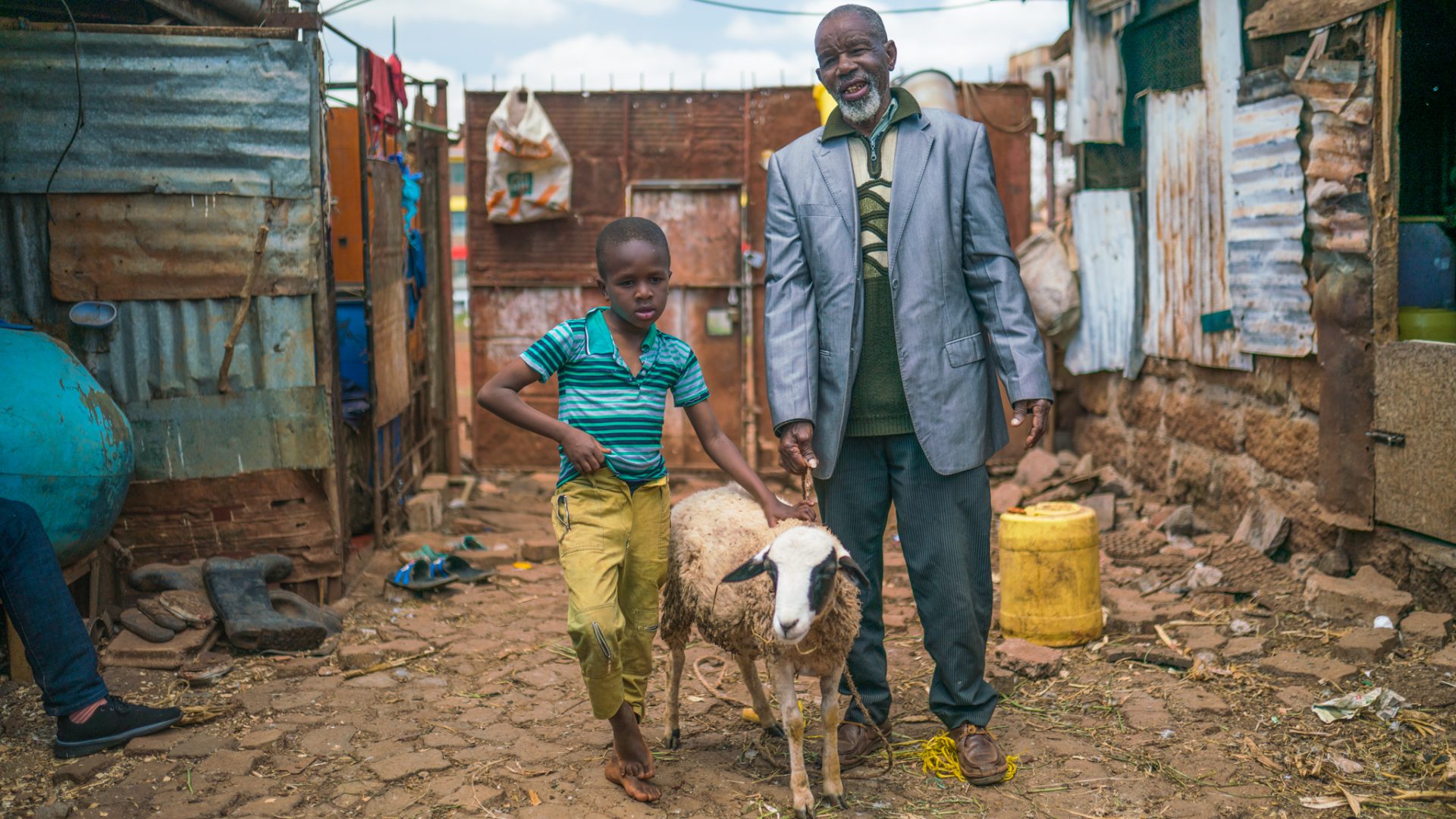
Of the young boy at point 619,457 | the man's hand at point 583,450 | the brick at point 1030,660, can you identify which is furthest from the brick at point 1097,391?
the man's hand at point 583,450

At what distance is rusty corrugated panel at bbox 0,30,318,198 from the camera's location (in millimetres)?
6055

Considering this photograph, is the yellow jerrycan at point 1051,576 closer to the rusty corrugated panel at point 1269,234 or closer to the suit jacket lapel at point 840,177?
the rusty corrugated panel at point 1269,234

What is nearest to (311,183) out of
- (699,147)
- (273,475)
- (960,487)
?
(273,475)

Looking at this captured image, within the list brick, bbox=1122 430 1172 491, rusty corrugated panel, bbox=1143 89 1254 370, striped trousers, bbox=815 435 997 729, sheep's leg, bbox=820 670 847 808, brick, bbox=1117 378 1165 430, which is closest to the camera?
sheep's leg, bbox=820 670 847 808

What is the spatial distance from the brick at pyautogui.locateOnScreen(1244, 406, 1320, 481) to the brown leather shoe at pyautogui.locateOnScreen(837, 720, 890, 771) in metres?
3.62

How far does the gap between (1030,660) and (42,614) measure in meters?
4.05

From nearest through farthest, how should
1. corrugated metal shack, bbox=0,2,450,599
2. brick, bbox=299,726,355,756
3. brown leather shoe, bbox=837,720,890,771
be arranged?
brown leather shoe, bbox=837,720,890,771
brick, bbox=299,726,355,756
corrugated metal shack, bbox=0,2,450,599

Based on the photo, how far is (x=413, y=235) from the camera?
30.3ft

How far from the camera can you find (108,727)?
4.62 meters

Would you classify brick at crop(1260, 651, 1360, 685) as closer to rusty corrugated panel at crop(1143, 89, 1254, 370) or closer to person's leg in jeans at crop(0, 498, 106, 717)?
rusty corrugated panel at crop(1143, 89, 1254, 370)

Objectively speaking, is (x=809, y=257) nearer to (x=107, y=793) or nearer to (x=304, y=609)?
(x=107, y=793)

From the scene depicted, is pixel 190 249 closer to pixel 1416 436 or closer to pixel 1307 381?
pixel 1307 381

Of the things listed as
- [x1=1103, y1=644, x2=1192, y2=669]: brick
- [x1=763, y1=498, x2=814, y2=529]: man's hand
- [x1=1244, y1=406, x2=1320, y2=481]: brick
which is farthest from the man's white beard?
[x1=1244, y1=406, x2=1320, y2=481]: brick

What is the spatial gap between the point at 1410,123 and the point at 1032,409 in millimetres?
4052
